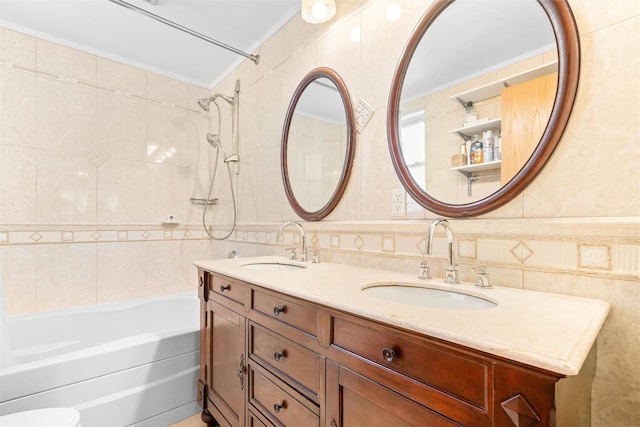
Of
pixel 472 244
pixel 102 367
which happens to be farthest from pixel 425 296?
pixel 102 367

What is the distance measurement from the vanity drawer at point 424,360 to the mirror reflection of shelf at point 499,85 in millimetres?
893

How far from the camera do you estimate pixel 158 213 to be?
8.84 ft

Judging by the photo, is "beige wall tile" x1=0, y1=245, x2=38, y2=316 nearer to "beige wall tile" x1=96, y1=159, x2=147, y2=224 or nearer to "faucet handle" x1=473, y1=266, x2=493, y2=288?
"beige wall tile" x1=96, y1=159, x2=147, y2=224

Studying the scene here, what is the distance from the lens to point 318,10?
4.94ft

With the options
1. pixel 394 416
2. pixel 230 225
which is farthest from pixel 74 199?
pixel 394 416

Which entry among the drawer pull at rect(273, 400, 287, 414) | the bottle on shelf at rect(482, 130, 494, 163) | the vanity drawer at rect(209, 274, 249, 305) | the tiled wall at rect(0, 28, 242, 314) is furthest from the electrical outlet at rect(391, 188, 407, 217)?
the tiled wall at rect(0, 28, 242, 314)

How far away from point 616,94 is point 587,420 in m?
0.87

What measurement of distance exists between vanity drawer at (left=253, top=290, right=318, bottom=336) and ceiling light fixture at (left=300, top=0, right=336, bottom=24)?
4.53 feet

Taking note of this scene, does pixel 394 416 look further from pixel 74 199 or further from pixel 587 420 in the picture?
pixel 74 199

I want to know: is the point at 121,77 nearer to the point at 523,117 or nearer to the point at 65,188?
the point at 65,188

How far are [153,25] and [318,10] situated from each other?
4.33 ft

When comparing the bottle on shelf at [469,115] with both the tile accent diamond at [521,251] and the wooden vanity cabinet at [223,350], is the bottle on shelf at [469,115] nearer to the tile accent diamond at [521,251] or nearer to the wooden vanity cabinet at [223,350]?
the tile accent diamond at [521,251]

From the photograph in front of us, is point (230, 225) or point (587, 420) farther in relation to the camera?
point (230, 225)

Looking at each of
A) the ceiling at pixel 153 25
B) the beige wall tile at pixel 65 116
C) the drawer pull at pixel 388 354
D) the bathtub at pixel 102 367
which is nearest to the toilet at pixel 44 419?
the bathtub at pixel 102 367
